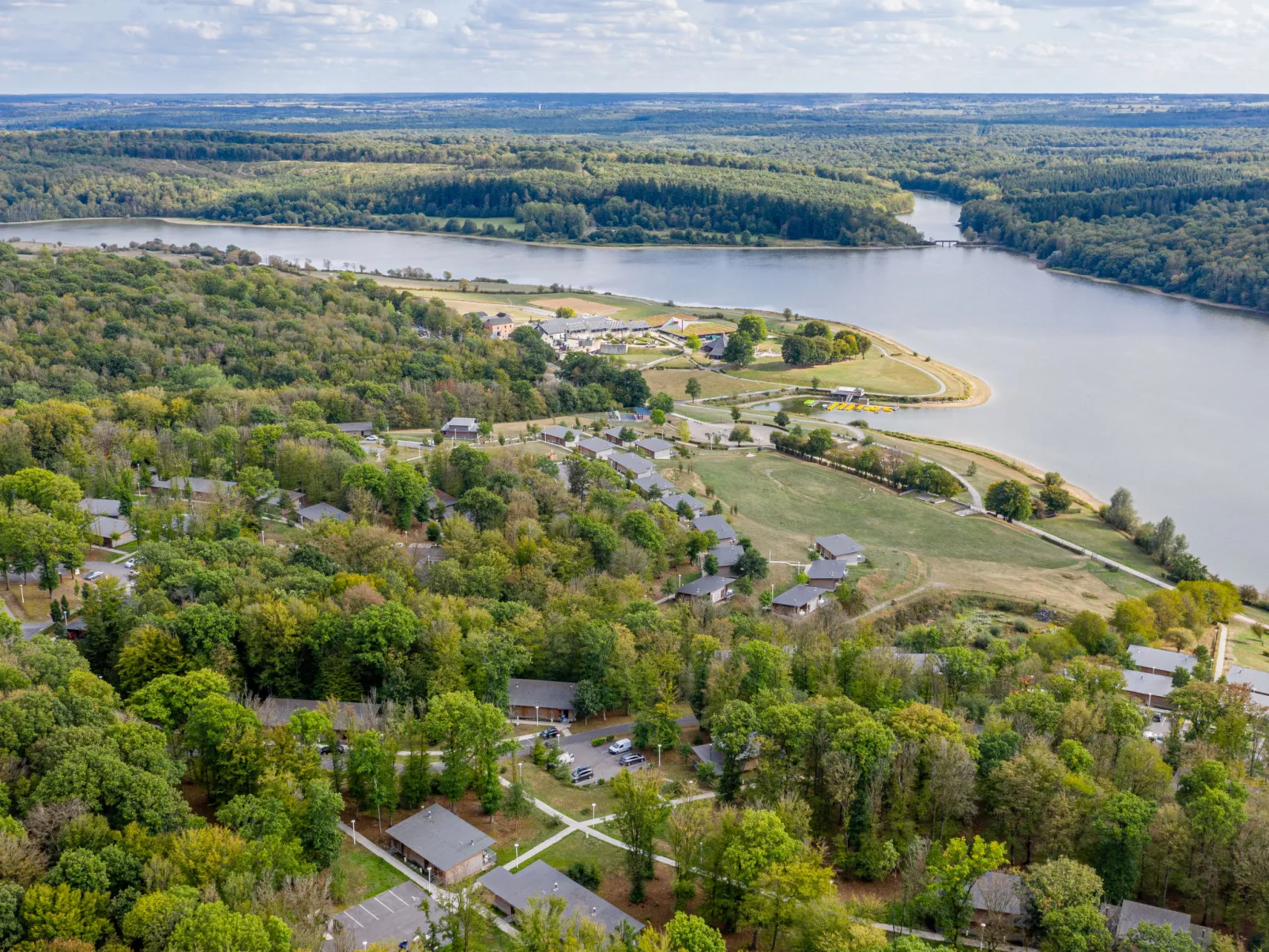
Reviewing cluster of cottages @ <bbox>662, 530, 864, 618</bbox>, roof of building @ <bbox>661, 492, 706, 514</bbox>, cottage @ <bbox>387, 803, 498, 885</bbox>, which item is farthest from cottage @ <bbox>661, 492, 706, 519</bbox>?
cottage @ <bbox>387, 803, 498, 885</bbox>

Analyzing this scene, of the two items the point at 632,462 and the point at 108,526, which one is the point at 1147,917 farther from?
the point at 108,526

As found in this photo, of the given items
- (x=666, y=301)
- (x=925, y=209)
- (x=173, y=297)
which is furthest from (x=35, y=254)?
(x=925, y=209)

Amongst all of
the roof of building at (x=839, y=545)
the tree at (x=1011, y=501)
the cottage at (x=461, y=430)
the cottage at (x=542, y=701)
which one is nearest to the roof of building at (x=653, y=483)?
the roof of building at (x=839, y=545)

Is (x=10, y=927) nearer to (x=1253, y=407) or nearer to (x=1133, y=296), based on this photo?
(x=1253, y=407)

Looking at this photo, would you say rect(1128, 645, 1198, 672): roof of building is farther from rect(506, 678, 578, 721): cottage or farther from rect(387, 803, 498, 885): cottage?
rect(387, 803, 498, 885): cottage

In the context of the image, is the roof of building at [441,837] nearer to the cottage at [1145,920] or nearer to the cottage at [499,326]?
the cottage at [1145,920]

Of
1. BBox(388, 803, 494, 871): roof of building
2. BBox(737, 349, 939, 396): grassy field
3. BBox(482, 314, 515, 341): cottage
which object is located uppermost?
BBox(482, 314, 515, 341): cottage

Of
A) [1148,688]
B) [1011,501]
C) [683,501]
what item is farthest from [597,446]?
[1148,688]

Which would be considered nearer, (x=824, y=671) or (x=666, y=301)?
(x=824, y=671)
